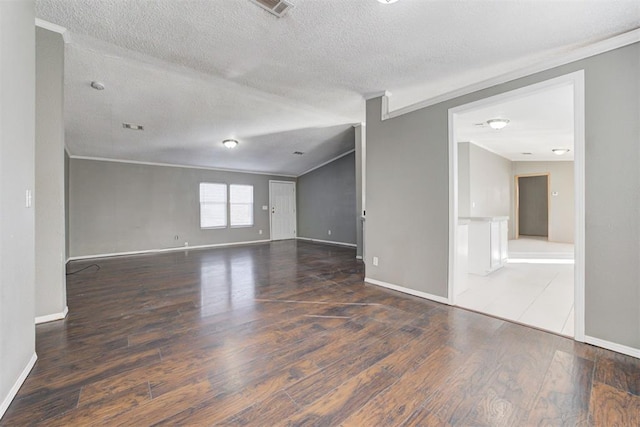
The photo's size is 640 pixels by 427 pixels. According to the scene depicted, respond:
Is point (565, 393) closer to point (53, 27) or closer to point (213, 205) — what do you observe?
point (53, 27)

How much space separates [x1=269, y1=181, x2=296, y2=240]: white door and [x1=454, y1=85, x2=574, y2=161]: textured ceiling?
558cm

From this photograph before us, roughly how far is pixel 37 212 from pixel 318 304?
289 centimetres

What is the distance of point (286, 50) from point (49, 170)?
2564 millimetres

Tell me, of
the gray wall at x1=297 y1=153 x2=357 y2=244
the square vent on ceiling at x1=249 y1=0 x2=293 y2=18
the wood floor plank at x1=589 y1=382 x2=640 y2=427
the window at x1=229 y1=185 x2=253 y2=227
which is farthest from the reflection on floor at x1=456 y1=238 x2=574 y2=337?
the window at x1=229 y1=185 x2=253 y2=227

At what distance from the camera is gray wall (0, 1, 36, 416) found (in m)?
1.50

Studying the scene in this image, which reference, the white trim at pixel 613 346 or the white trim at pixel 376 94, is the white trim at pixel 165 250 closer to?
the white trim at pixel 376 94

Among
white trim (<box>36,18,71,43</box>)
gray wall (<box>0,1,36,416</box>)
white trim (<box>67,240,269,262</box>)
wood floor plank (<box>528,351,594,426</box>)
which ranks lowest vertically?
wood floor plank (<box>528,351,594,426</box>)

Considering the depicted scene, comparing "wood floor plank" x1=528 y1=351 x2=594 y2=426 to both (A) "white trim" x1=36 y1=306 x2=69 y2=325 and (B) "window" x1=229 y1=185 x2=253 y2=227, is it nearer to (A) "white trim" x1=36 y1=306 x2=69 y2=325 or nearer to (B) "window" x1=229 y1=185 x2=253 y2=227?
(A) "white trim" x1=36 y1=306 x2=69 y2=325

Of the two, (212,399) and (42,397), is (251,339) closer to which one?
(212,399)

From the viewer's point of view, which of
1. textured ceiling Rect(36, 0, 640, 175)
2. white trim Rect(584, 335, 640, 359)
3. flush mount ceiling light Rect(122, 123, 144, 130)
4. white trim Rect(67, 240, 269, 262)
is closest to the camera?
white trim Rect(584, 335, 640, 359)

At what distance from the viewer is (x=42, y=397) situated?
63.0 inches

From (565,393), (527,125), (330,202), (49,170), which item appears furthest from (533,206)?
(49,170)

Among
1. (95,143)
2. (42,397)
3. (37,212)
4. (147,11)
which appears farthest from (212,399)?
(95,143)

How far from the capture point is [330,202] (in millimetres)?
8508
